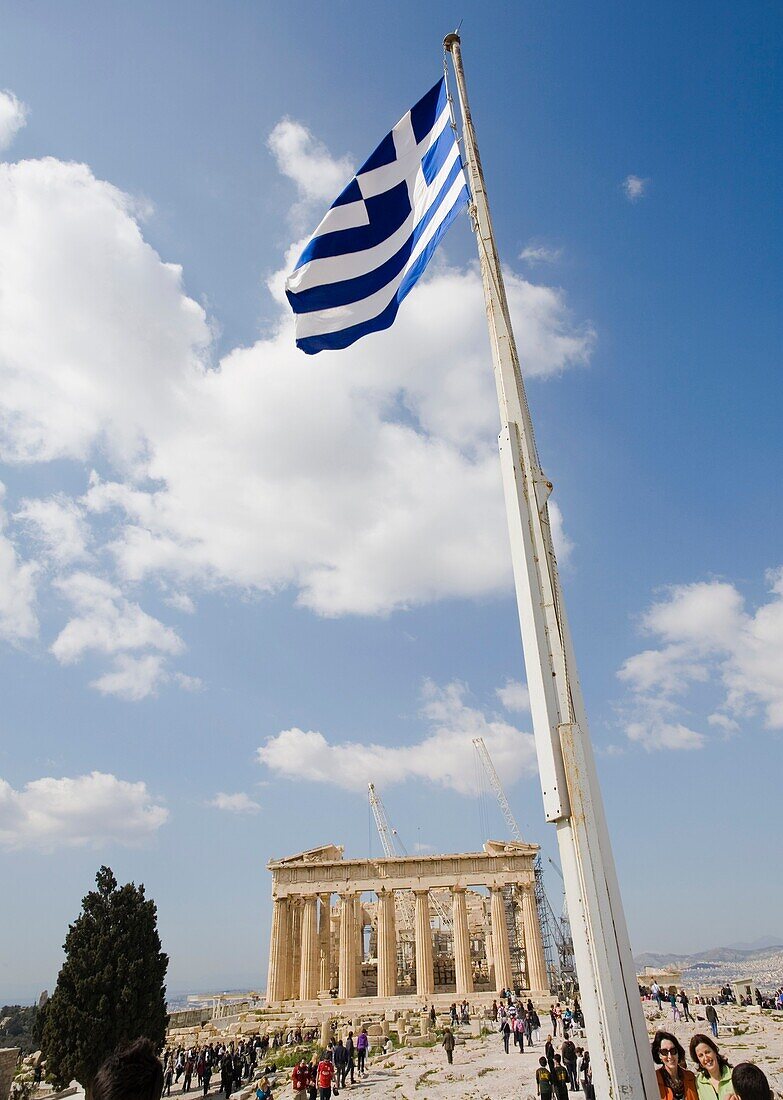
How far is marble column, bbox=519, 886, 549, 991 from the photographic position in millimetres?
45562

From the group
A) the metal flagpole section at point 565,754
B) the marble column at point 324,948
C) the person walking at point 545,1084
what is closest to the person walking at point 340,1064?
the person walking at point 545,1084

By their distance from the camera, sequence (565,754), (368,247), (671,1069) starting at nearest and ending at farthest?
(565,754)
(671,1069)
(368,247)

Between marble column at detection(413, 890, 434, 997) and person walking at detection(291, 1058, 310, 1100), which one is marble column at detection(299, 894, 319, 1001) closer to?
marble column at detection(413, 890, 434, 997)

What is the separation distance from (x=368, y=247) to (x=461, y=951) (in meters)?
48.9

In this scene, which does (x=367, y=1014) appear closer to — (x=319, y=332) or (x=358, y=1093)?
(x=358, y=1093)

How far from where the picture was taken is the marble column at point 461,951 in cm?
4581

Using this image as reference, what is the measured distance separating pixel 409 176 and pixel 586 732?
708 centimetres

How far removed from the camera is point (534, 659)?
17.4ft

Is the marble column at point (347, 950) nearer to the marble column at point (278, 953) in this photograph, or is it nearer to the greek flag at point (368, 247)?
the marble column at point (278, 953)

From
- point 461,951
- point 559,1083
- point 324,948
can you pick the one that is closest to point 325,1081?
point 559,1083

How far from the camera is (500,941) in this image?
4738 centimetres

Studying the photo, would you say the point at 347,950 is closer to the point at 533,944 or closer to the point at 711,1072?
the point at 533,944

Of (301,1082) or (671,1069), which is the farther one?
(301,1082)

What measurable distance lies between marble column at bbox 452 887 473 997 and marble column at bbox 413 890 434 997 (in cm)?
186
